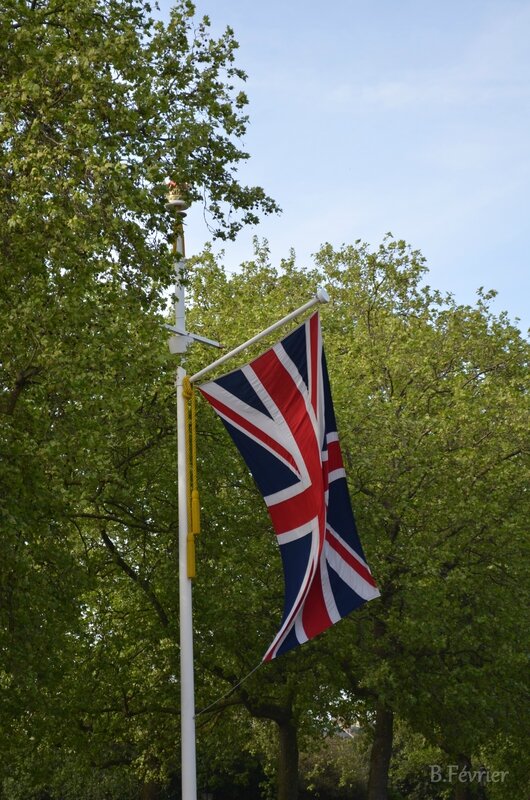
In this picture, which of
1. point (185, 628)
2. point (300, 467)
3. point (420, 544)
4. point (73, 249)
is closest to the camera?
point (185, 628)

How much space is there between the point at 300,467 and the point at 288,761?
62.8ft

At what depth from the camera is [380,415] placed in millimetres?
26391

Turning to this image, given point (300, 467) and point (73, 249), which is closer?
point (300, 467)

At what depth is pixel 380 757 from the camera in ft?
94.1

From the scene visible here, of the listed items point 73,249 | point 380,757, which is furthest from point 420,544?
point 73,249

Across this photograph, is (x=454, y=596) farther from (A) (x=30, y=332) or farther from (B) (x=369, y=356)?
(A) (x=30, y=332)

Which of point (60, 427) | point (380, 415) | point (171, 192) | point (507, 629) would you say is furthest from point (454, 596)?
point (171, 192)

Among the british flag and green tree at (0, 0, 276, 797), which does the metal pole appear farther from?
green tree at (0, 0, 276, 797)

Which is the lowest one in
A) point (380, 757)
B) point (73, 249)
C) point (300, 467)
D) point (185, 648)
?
point (185, 648)

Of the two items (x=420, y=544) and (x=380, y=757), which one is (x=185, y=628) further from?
(x=380, y=757)

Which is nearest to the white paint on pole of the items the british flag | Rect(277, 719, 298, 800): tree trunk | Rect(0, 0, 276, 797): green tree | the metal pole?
the metal pole

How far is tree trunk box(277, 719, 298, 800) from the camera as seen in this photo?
2836 centimetres

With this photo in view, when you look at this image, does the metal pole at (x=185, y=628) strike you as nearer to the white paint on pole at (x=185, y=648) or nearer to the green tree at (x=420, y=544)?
the white paint on pole at (x=185, y=648)

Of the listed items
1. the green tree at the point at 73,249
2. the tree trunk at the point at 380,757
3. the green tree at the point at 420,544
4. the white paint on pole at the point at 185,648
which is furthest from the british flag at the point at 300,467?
the tree trunk at the point at 380,757
